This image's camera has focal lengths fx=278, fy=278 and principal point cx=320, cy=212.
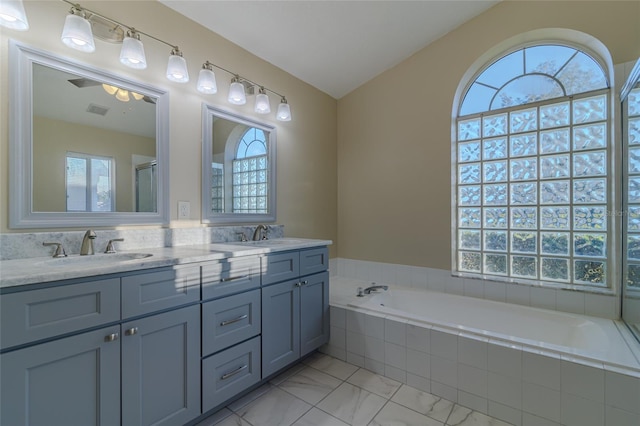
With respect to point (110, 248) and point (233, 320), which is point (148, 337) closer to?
point (233, 320)

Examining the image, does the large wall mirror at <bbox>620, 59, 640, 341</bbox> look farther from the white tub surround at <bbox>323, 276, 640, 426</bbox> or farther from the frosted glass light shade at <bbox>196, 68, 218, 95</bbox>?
the frosted glass light shade at <bbox>196, 68, 218, 95</bbox>

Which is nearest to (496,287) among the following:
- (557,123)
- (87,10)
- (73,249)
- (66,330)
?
(557,123)

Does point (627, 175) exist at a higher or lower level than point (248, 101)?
lower

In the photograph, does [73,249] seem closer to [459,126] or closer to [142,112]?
[142,112]

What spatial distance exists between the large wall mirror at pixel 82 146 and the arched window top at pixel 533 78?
262 centimetres

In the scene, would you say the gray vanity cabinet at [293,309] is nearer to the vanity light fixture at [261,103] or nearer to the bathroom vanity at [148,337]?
the bathroom vanity at [148,337]

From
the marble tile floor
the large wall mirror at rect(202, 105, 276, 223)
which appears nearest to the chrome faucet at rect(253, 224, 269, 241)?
the large wall mirror at rect(202, 105, 276, 223)

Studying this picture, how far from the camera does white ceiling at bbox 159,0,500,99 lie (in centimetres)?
195

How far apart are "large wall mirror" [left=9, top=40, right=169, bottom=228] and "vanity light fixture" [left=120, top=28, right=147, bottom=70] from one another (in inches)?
5.0

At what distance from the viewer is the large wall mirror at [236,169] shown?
202cm

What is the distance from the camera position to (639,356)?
1412 mm

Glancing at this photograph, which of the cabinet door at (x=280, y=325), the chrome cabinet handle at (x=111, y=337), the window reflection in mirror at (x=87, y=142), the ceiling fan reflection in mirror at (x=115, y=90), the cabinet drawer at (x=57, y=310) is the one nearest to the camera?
the cabinet drawer at (x=57, y=310)

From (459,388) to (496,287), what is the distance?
1045 millimetres

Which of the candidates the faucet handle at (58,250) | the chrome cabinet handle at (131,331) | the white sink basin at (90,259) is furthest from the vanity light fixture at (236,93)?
the chrome cabinet handle at (131,331)
